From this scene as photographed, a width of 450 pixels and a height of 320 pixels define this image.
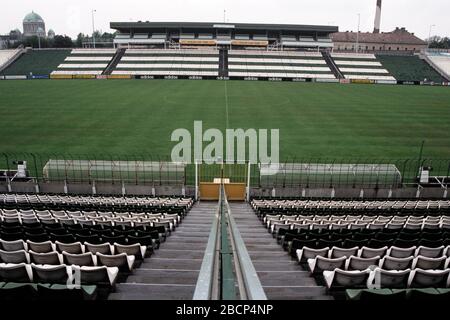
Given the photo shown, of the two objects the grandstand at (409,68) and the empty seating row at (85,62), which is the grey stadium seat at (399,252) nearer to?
the empty seating row at (85,62)

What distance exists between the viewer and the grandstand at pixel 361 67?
267 ft

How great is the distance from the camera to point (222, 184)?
65.1ft

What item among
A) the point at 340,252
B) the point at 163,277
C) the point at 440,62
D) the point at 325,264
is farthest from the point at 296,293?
the point at 440,62

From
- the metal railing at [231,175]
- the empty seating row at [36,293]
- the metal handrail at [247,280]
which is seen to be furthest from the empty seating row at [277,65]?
the metal handrail at [247,280]

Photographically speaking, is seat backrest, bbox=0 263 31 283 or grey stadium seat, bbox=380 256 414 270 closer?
seat backrest, bbox=0 263 31 283

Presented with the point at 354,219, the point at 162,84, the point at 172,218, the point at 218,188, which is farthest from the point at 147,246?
the point at 162,84

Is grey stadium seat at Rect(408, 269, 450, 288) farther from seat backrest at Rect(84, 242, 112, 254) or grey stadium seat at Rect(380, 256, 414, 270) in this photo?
seat backrest at Rect(84, 242, 112, 254)

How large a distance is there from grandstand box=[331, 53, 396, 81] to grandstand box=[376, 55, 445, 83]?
1.83 meters

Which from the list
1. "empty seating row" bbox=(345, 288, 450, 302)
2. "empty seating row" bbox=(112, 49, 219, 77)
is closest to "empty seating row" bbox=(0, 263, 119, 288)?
"empty seating row" bbox=(345, 288, 450, 302)

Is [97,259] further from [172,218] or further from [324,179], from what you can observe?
[324,179]

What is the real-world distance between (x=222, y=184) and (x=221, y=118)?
63.8ft

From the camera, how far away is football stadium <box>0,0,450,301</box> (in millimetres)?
5891

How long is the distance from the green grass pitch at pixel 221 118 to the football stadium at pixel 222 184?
24cm

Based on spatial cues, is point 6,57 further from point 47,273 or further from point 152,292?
point 152,292
